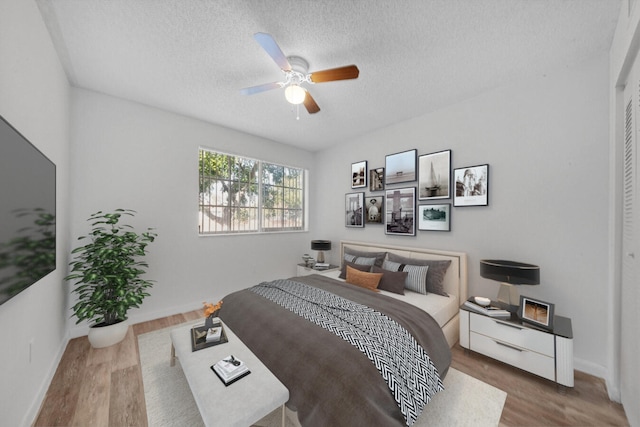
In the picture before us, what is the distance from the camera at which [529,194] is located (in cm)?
244

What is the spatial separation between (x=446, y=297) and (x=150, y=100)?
14.4ft

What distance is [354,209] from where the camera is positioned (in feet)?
13.9

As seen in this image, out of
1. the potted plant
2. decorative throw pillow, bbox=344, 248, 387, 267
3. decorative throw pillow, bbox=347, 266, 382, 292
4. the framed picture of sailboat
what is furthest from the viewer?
decorative throw pillow, bbox=344, 248, 387, 267

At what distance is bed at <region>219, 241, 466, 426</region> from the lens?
132cm

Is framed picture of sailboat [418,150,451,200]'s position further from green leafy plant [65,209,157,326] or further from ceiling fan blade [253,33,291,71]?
green leafy plant [65,209,157,326]

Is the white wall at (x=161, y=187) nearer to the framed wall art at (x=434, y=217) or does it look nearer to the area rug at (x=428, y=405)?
the area rug at (x=428, y=405)

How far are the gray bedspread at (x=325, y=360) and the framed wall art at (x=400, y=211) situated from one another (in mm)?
1457

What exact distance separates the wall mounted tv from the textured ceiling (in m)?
1.18

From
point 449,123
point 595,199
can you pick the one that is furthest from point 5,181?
point 595,199

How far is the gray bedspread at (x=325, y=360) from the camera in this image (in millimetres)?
1279

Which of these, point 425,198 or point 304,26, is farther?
point 425,198

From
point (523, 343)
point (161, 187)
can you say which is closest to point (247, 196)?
point (161, 187)

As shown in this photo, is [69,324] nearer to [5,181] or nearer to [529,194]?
[5,181]

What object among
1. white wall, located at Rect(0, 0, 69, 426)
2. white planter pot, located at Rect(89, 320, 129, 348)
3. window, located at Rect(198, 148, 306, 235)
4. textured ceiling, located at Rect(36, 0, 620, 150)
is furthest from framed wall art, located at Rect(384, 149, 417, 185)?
white planter pot, located at Rect(89, 320, 129, 348)
